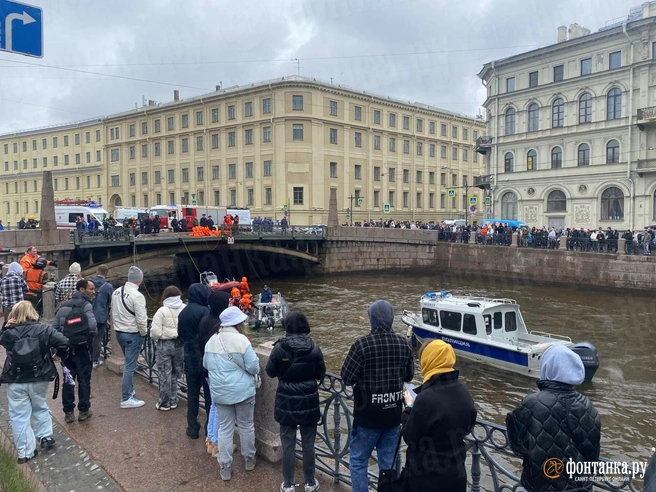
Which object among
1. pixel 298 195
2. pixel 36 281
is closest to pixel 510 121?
pixel 298 195

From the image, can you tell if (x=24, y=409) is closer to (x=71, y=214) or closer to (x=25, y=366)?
(x=25, y=366)

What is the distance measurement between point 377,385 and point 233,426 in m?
1.57

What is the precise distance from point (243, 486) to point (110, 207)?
6473cm

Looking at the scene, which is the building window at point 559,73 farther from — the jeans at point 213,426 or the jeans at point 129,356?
the jeans at point 213,426

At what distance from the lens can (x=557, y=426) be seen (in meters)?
2.99

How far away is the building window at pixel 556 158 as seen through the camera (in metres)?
38.1

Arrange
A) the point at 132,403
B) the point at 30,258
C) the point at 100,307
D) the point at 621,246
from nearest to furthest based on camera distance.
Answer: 1. the point at 132,403
2. the point at 100,307
3. the point at 30,258
4. the point at 621,246

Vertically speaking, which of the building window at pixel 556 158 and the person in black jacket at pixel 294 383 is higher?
the building window at pixel 556 158

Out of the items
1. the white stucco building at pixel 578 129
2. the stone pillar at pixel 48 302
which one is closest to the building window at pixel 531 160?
the white stucco building at pixel 578 129

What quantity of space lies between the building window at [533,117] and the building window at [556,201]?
17.4 feet

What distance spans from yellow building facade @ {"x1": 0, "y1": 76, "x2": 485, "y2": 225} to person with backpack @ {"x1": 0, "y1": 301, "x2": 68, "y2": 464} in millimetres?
44061

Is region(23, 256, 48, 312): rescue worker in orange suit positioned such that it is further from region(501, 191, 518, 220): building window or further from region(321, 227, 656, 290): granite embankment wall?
region(501, 191, 518, 220): building window

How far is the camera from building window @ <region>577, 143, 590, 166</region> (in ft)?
120

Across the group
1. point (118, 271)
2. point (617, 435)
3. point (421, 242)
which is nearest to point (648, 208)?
point (421, 242)
